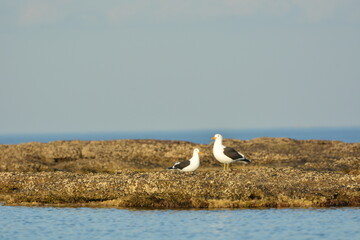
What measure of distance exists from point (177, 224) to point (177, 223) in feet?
0.72

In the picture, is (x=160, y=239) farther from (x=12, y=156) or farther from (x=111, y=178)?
(x=12, y=156)

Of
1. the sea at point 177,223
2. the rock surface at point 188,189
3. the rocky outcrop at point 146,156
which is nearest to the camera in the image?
the sea at point 177,223

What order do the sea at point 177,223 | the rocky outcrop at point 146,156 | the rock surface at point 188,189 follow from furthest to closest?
the rocky outcrop at point 146,156 < the rock surface at point 188,189 < the sea at point 177,223

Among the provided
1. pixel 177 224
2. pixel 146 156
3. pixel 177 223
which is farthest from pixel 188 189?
pixel 146 156

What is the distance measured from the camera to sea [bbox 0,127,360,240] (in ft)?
87.0

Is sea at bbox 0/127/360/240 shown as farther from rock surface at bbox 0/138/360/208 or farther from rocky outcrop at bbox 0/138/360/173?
rocky outcrop at bbox 0/138/360/173

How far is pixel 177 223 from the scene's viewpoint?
94.5 feet

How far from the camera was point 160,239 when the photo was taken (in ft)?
84.9

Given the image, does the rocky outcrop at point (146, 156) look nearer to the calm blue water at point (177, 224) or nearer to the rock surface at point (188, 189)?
the rock surface at point (188, 189)

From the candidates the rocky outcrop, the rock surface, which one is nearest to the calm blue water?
the rock surface

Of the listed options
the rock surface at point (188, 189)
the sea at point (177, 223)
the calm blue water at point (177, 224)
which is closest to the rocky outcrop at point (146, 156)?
the rock surface at point (188, 189)

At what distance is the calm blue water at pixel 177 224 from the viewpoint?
26547 mm

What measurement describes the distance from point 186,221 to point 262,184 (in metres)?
8.20

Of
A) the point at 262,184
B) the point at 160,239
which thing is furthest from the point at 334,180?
the point at 160,239
